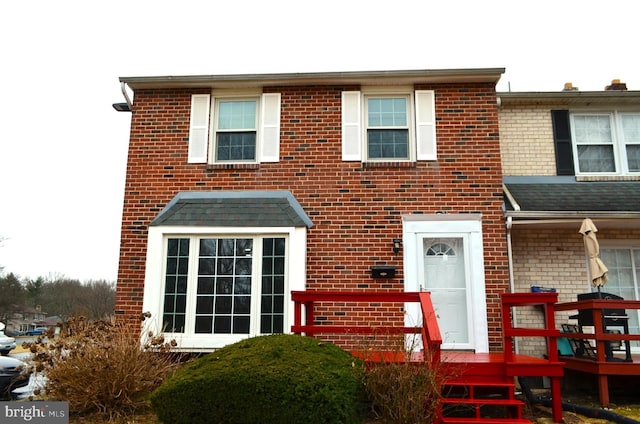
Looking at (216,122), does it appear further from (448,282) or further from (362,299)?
(448,282)

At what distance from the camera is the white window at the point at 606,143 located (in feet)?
33.0

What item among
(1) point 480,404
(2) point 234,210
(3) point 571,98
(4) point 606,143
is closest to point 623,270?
(4) point 606,143

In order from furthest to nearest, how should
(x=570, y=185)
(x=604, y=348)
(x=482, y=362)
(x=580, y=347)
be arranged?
(x=570, y=185), (x=580, y=347), (x=604, y=348), (x=482, y=362)

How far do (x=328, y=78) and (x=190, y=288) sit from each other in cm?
437

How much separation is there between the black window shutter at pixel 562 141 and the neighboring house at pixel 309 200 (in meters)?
1.72

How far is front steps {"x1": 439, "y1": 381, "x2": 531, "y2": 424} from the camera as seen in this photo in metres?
5.70

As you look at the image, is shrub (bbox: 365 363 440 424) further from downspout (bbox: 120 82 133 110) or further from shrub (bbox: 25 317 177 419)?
downspout (bbox: 120 82 133 110)

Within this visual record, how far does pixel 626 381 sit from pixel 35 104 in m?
21.4

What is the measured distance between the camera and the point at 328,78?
30.6 feet

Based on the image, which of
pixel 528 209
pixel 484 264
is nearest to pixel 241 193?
pixel 484 264

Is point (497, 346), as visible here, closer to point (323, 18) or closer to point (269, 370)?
point (269, 370)

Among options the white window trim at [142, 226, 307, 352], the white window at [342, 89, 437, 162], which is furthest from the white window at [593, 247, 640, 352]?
the white window trim at [142, 226, 307, 352]

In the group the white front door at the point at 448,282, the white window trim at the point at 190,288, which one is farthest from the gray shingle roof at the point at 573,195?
the white window trim at the point at 190,288

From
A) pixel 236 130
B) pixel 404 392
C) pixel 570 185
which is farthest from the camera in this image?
pixel 570 185
